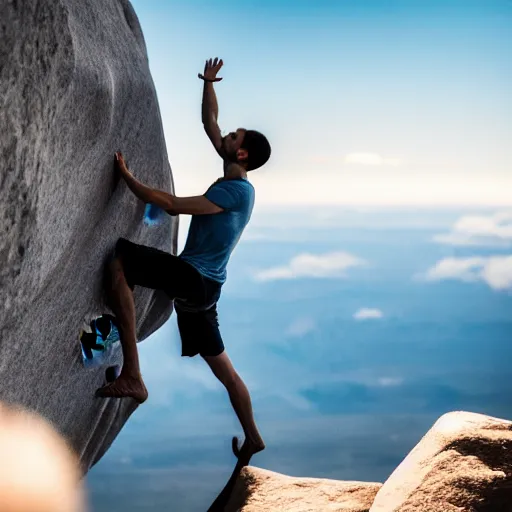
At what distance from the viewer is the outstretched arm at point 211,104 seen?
580 centimetres

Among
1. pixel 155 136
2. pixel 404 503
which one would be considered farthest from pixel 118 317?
pixel 404 503

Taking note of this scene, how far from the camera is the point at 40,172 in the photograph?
412 cm

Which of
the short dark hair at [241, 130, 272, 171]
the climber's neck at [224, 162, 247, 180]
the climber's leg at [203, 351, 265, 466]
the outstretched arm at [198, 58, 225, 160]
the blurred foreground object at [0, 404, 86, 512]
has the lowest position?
the blurred foreground object at [0, 404, 86, 512]

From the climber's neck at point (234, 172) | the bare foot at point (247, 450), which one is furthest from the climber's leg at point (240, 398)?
the climber's neck at point (234, 172)

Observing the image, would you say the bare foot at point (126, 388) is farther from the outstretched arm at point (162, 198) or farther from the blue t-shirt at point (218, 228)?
the outstretched arm at point (162, 198)

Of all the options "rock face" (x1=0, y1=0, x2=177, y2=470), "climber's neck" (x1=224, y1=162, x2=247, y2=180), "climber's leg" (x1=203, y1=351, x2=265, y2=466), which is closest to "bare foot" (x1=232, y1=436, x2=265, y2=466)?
"climber's leg" (x1=203, y1=351, x2=265, y2=466)

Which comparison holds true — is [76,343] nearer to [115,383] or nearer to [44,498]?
[115,383]

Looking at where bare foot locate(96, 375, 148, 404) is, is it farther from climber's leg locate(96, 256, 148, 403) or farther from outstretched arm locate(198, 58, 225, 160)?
outstretched arm locate(198, 58, 225, 160)

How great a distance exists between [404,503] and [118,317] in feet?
7.03

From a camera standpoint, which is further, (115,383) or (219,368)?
(219,368)

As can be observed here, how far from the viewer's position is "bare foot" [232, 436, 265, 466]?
613cm

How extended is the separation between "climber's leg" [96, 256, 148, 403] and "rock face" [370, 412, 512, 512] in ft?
5.61

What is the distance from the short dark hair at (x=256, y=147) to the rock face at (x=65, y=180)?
757mm

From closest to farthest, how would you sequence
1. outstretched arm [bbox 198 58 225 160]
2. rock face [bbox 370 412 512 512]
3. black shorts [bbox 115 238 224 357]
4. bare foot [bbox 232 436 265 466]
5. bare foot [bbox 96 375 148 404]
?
1. rock face [bbox 370 412 512 512]
2. black shorts [bbox 115 238 224 357]
3. bare foot [bbox 96 375 148 404]
4. outstretched arm [bbox 198 58 225 160]
5. bare foot [bbox 232 436 265 466]
